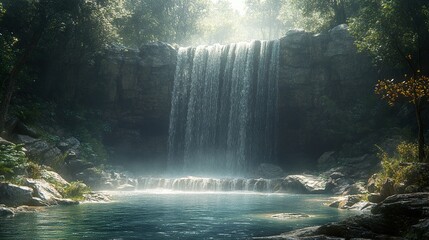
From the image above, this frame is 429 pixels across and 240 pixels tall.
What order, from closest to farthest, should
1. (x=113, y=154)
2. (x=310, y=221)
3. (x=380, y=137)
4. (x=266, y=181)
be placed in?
(x=310, y=221) → (x=266, y=181) → (x=380, y=137) → (x=113, y=154)

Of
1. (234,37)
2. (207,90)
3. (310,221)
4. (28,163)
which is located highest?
(234,37)

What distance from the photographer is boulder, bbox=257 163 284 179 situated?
3728cm

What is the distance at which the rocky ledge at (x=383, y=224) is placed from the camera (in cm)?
948

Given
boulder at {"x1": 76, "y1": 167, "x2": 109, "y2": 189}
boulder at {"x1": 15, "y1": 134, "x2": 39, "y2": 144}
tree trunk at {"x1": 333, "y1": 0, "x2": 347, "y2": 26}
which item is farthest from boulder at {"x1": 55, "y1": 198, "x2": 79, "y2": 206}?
tree trunk at {"x1": 333, "y1": 0, "x2": 347, "y2": 26}

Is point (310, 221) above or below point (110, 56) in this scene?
below

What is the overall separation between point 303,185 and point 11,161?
19845mm

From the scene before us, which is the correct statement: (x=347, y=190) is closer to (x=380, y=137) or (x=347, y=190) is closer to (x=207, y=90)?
(x=380, y=137)

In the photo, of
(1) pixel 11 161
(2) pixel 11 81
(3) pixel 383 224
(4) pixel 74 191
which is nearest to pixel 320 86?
(4) pixel 74 191

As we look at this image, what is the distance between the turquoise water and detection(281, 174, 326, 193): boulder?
28.2 feet

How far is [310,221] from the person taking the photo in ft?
51.5

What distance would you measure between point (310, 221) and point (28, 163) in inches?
595

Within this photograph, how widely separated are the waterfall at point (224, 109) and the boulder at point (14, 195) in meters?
25.6

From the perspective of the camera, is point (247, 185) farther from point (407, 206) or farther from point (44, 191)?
point (407, 206)

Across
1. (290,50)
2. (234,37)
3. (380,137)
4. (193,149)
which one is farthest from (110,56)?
(234,37)
